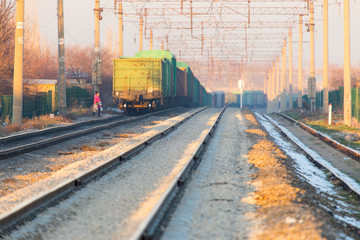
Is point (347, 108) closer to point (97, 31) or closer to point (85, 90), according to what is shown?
point (97, 31)

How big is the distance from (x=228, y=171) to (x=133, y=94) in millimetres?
18638

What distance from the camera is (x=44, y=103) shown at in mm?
26203

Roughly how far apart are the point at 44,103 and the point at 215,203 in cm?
2144

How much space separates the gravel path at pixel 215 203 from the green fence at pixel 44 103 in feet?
44.2

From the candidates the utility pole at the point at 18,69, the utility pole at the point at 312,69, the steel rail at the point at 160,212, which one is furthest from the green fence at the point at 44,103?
the utility pole at the point at 312,69

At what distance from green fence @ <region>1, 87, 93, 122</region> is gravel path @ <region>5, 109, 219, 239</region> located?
13298 mm

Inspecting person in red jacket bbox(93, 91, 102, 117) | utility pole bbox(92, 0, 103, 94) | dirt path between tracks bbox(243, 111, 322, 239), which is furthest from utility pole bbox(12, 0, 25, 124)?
dirt path between tracks bbox(243, 111, 322, 239)

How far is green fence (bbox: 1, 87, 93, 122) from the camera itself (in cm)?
2191

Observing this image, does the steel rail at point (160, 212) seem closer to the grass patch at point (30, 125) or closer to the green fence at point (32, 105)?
the grass patch at point (30, 125)

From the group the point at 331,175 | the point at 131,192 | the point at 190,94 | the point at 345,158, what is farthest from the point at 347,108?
the point at 190,94

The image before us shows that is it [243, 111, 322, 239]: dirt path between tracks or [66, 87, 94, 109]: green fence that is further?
[66, 87, 94, 109]: green fence

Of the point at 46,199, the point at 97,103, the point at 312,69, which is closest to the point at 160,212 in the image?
the point at 46,199

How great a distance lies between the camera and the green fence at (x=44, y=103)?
2191 cm

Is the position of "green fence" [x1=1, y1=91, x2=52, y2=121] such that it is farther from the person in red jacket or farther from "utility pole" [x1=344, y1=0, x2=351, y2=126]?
"utility pole" [x1=344, y1=0, x2=351, y2=126]
